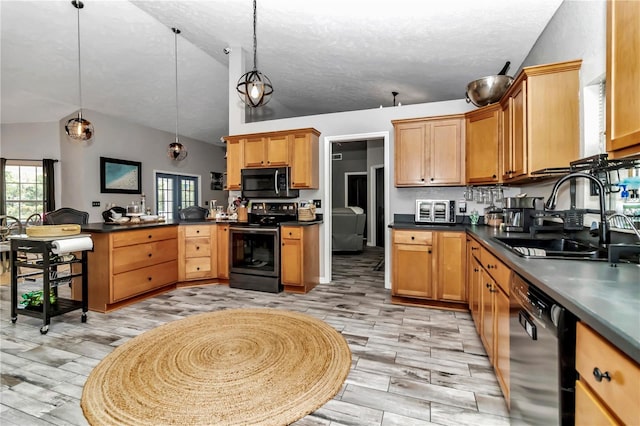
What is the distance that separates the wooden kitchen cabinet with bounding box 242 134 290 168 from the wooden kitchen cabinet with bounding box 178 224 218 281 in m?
1.12

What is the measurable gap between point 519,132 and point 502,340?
1.71m

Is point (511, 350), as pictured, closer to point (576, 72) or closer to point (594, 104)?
point (594, 104)

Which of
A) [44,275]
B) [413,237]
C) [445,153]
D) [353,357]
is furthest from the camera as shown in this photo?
[445,153]

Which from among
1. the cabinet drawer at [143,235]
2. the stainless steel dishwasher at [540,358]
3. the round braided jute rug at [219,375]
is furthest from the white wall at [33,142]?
the stainless steel dishwasher at [540,358]

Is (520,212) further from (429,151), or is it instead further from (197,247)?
(197,247)

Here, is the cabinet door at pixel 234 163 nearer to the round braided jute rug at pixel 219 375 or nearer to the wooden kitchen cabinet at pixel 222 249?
the wooden kitchen cabinet at pixel 222 249

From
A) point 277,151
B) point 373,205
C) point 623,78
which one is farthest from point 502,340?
point 373,205

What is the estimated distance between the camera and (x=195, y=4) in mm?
3541

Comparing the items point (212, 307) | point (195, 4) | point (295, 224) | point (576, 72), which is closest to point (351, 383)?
point (212, 307)

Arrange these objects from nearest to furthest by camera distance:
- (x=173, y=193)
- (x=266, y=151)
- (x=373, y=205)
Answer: (x=266, y=151) → (x=173, y=193) → (x=373, y=205)

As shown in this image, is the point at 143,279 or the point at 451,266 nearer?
the point at 451,266

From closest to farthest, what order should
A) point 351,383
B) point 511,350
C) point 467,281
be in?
point 511,350
point 351,383
point 467,281

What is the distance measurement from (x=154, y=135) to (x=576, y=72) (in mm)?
7567

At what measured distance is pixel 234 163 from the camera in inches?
181
